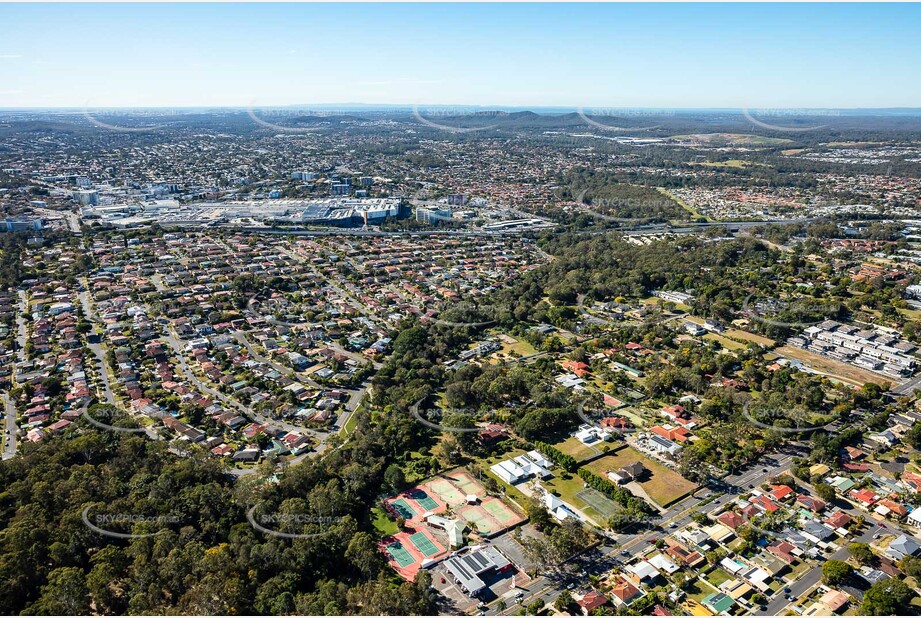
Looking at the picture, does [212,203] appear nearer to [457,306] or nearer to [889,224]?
[457,306]

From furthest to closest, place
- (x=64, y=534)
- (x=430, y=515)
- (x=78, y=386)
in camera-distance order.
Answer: (x=78, y=386) < (x=430, y=515) < (x=64, y=534)

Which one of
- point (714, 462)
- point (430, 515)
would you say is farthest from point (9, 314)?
point (714, 462)

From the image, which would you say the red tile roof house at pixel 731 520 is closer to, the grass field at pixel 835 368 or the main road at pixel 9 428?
the grass field at pixel 835 368

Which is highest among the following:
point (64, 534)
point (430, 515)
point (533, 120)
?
point (533, 120)

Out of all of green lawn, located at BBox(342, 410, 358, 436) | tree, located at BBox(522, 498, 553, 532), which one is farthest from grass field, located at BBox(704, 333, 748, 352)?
green lawn, located at BBox(342, 410, 358, 436)

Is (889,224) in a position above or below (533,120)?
below

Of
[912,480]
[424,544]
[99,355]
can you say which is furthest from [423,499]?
[99,355]

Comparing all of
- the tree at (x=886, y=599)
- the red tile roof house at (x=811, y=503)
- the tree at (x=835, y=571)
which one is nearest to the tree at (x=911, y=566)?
the tree at (x=886, y=599)
